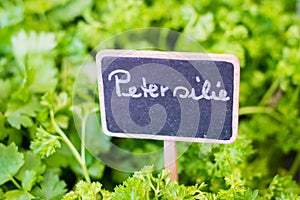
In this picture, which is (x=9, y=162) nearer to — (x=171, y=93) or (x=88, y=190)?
(x=88, y=190)

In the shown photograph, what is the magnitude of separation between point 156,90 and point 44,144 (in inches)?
10.2

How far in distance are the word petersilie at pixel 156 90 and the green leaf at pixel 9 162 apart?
0.24 meters

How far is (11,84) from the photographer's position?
1246 mm

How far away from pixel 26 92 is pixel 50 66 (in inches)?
3.6

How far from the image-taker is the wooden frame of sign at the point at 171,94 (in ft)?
2.97

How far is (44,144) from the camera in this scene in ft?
3.36

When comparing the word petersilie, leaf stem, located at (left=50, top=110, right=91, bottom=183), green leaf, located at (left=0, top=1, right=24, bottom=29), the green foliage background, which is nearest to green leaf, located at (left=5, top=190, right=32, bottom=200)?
the green foliage background

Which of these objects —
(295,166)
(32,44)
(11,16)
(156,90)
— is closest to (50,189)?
(156,90)

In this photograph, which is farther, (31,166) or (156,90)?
(31,166)

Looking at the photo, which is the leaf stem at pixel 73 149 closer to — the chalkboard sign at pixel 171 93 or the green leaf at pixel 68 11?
the chalkboard sign at pixel 171 93

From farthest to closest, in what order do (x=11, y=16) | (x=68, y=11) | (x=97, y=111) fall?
1. (x=68, y=11)
2. (x=11, y=16)
3. (x=97, y=111)

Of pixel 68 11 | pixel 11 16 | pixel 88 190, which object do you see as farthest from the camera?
pixel 68 11

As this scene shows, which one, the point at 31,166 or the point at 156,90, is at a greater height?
the point at 156,90

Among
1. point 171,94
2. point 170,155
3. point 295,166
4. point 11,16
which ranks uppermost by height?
point 11,16
